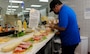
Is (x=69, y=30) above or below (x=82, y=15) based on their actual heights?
below

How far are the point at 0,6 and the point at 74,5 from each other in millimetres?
2344

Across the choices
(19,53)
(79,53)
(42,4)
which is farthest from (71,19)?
(42,4)

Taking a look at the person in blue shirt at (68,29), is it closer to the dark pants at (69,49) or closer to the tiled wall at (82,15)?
the dark pants at (69,49)

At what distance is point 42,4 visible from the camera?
237 inches

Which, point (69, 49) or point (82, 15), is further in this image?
point (82, 15)

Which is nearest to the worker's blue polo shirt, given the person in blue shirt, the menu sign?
the person in blue shirt

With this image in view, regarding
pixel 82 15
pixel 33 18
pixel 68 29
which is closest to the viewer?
pixel 68 29

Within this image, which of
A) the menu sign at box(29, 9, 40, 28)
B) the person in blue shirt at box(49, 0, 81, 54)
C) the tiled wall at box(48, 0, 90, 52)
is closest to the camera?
the person in blue shirt at box(49, 0, 81, 54)

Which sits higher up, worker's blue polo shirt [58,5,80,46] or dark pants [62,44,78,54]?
worker's blue polo shirt [58,5,80,46]

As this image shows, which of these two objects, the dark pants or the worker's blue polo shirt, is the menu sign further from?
the dark pants

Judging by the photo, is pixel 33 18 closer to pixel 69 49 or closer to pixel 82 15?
pixel 69 49

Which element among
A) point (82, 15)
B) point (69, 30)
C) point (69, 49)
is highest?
point (82, 15)

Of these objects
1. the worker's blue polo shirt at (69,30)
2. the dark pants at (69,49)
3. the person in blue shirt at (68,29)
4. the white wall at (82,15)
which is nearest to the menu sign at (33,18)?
the person in blue shirt at (68,29)

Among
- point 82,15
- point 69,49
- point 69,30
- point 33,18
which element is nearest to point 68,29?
point 69,30
